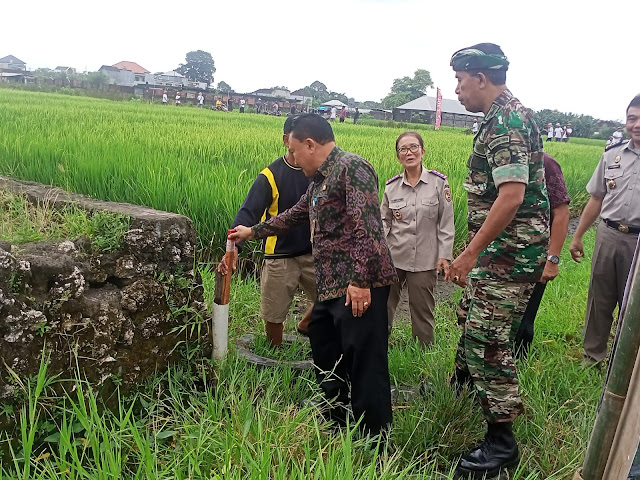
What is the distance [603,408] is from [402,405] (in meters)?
1.35

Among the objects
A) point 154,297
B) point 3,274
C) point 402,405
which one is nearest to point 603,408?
point 402,405

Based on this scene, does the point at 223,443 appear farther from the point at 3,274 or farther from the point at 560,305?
the point at 560,305

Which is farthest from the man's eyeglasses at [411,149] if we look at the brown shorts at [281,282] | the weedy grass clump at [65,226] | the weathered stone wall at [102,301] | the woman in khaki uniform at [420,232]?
the weedy grass clump at [65,226]

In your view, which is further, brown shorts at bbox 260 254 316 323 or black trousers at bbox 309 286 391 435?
brown shorts at bbox 260 254 316 323

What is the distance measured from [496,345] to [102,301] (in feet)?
5.12

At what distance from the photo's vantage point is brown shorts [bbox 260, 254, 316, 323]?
119 inches

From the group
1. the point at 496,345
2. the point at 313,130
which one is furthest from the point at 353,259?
the point at 496,345

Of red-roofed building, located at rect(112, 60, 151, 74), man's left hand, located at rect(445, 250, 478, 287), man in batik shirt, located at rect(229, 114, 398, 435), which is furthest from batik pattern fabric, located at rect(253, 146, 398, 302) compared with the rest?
red-roofed building, located at rect(112, 60, 151, 74)

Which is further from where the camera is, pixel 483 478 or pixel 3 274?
pixel 483 478

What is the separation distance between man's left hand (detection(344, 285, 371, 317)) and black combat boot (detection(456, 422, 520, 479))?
727 millimetres

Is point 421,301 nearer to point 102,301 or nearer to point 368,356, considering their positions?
point 368,356

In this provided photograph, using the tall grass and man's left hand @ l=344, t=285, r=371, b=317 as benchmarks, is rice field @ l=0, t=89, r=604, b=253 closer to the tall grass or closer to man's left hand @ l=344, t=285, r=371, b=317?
the tall grass

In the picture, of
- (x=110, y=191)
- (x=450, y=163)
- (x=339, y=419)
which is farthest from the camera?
(x=450, y=163)

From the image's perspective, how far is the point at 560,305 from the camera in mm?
4145
